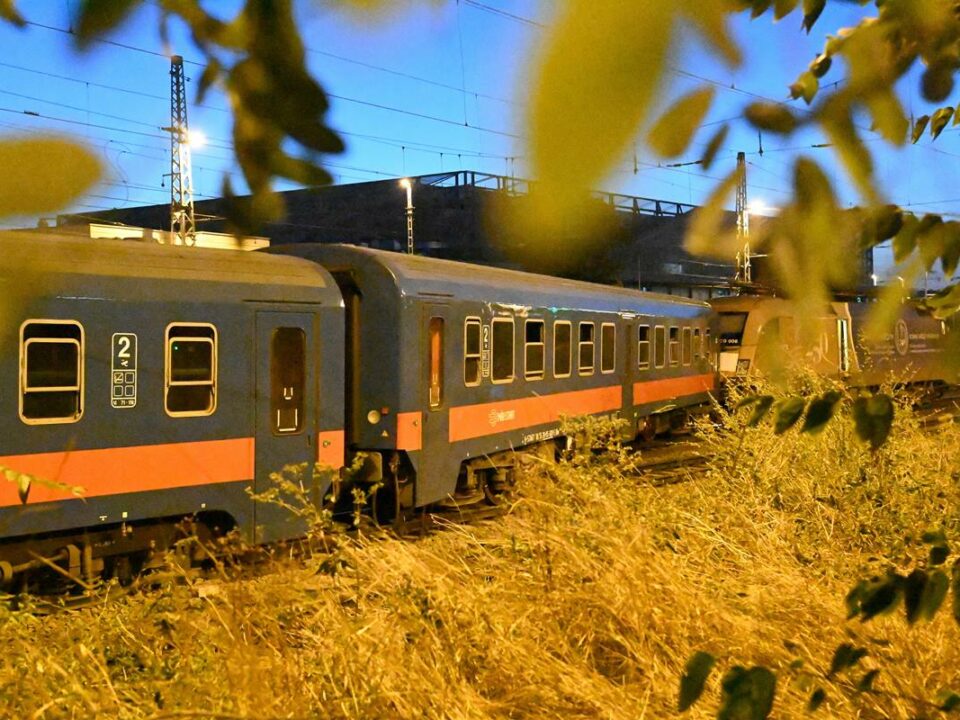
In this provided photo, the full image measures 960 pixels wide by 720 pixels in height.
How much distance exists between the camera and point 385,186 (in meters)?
1.12

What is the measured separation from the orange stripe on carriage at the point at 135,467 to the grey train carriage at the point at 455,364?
73.3 inches

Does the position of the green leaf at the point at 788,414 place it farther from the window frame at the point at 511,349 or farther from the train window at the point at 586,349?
the train window at the point at 586,349

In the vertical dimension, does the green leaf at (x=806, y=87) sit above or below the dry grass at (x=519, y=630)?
above

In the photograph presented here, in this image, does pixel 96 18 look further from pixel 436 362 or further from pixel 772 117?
pixel 436 362

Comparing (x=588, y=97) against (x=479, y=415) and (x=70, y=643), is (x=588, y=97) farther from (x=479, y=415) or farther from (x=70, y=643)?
(x=479, y=415)

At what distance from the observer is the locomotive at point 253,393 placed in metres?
6.11

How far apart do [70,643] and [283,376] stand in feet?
12.5

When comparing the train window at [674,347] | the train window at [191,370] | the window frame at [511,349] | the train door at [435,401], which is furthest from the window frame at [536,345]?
the train window at [674,347]

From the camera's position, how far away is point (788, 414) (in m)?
1.79

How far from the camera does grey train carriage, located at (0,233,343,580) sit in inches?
237

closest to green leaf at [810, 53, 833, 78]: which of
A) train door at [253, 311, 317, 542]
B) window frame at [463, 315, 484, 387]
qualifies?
train door at [253, 311, 317, 542]

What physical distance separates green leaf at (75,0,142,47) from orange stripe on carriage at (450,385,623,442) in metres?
7.54

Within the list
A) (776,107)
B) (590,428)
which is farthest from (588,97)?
(590,428)

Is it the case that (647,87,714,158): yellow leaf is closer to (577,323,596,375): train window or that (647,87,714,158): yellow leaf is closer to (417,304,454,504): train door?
(417,304,454,504): train door
